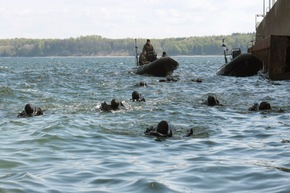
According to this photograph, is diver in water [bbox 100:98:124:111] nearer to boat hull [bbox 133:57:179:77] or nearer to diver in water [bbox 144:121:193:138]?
diver in water [bbox 144:121:193:138]

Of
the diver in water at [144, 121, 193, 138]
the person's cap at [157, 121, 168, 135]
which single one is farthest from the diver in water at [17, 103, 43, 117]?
the person's cap at [157, 121, 168, 135]

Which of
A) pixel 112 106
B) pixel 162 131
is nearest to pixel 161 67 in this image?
pixel 112 106

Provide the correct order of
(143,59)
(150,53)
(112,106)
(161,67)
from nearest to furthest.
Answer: (112,106)
(161,67)
(150,53)
(143,59)

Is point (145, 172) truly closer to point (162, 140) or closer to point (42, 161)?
point (42, 161)

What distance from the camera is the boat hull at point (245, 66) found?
3241cm

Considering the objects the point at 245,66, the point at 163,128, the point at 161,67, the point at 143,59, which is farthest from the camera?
the point at 143,59

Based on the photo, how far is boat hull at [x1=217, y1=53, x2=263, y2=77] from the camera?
106ft

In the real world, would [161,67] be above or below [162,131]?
above

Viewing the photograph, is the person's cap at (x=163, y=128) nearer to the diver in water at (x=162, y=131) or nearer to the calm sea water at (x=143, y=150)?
the diver in water at (x=162, y=131)

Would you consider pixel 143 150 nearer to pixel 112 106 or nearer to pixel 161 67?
pixel 112 106

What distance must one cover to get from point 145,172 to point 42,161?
6.38ft

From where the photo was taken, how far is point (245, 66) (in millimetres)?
33281

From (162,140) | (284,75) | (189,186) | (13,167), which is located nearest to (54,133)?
(162,140)

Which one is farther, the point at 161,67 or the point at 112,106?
the point at 161,67
